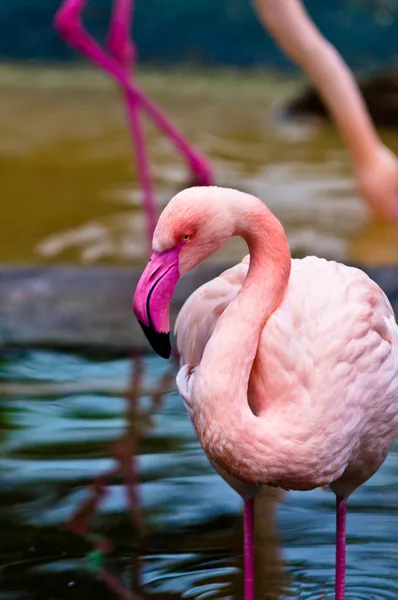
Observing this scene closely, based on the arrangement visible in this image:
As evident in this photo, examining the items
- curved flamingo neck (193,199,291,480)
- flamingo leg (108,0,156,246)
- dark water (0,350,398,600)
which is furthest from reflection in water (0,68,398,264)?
curved flamingo neck (193,199,291,480)

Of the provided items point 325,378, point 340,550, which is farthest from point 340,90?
point 325,378

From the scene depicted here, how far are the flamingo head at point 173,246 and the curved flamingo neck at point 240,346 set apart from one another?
69 mm

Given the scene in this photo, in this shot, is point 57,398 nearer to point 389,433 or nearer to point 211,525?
point 211,525

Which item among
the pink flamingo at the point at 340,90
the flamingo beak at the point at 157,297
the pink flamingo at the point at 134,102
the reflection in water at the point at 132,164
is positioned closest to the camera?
the flamingo beak at the point at 157,297

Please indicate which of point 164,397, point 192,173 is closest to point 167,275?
point 164,397

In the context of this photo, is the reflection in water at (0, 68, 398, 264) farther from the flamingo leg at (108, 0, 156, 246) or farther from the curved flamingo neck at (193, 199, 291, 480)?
the curved flamingo neck at (193, 199, 291, 480)

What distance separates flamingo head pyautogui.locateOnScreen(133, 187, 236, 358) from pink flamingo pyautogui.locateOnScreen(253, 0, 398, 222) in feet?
10.8

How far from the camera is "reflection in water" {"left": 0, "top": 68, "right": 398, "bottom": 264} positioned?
6.55 meters

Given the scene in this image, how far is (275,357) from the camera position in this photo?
2338mm

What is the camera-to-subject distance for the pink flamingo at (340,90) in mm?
5324

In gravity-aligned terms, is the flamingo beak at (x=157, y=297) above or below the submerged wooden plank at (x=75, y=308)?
above

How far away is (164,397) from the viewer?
13.2 ft

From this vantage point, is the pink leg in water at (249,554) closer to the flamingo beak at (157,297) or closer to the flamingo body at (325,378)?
the flamingo body at (325,378)

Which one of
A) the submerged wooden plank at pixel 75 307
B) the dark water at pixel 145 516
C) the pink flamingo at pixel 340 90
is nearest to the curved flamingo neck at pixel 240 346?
the dark water at pixel 145 516
